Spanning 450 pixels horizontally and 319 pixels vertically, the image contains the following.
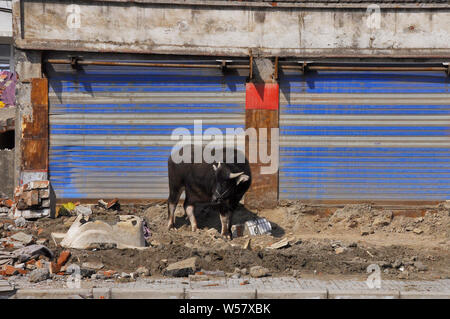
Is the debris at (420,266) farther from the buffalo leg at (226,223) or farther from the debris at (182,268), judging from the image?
the buffalo leg at (226,223)

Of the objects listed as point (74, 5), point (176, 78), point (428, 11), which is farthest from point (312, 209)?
point (74, 5)

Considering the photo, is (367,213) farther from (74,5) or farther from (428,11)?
(74,5)

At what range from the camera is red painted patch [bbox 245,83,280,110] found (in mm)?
15223

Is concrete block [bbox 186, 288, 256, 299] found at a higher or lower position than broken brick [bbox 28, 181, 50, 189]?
lower

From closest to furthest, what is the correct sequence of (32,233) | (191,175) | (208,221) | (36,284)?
(36,284), (32,233), (191,175), (208,221)

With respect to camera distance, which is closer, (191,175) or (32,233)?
(32,233)

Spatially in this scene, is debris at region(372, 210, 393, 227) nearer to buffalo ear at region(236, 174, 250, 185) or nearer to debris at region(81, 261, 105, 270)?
buffalo ear at region(236, 174, 250, 185)

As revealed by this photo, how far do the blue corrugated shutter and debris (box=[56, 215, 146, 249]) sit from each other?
16.1 feet

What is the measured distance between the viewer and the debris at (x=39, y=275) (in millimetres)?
9484

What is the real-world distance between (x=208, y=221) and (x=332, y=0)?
621 cm

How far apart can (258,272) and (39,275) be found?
345 cm

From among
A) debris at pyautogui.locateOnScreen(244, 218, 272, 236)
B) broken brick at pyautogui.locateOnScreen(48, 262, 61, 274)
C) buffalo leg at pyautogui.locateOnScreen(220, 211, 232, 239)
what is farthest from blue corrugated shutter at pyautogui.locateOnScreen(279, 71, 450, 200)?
broken brick at pyautogui.locateOnScreen(48, 262, 61, 274)

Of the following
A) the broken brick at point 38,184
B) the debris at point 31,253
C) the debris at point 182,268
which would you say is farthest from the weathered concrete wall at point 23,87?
the debris at point 182,268

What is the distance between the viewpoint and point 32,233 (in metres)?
12.6
